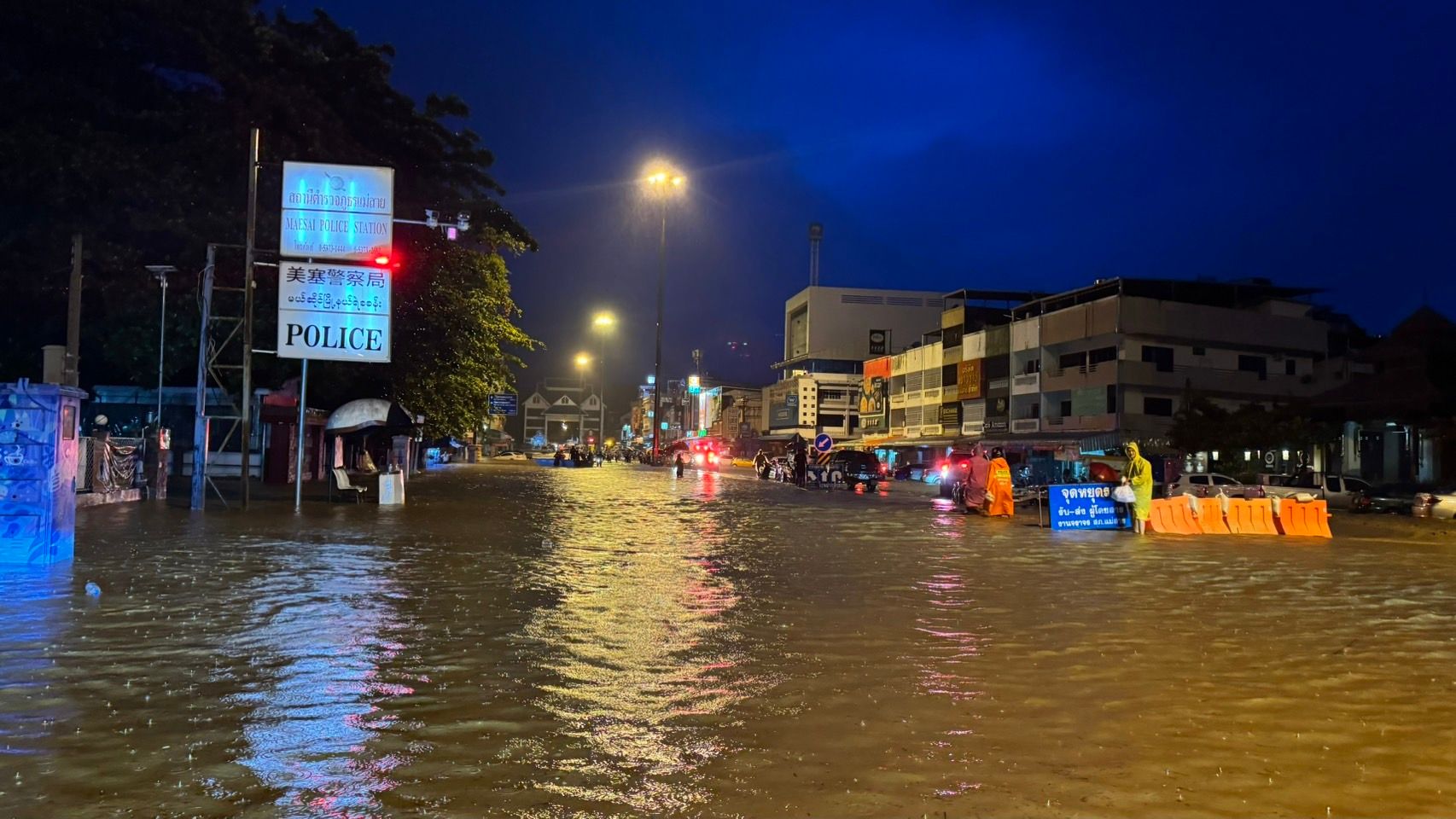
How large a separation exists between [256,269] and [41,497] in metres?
16.9

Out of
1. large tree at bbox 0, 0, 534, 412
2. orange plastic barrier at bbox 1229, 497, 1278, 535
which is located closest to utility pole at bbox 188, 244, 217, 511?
large tree at bbox 0, 0, 534, 412

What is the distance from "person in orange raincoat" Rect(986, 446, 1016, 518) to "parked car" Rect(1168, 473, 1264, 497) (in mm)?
4146

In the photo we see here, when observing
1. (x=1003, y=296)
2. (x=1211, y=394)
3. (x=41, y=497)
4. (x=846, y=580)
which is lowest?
(x=846, y=580)

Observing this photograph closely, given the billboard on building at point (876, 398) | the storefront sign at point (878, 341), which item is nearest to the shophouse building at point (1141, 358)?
the billboard on building at point (876, 398)

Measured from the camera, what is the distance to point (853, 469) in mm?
40312

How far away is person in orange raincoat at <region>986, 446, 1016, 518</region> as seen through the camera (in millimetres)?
24750

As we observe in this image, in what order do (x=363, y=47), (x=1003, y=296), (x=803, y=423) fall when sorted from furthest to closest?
1. (x=803, y=423)
2. (x=1003, y=296)
3. (x=363, y=47)

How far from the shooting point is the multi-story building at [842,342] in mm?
96188

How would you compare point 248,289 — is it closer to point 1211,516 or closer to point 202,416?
point 202,416

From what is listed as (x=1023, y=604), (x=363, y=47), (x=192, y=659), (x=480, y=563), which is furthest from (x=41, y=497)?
(x=363, y=47)

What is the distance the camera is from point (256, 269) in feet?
88.1

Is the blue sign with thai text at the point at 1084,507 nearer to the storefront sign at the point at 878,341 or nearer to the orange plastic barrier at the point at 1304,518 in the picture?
the orange plastic barrier at the point at 1304,518

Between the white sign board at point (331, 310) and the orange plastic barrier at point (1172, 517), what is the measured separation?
644 inches

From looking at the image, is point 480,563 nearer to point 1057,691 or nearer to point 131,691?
point 131,691
